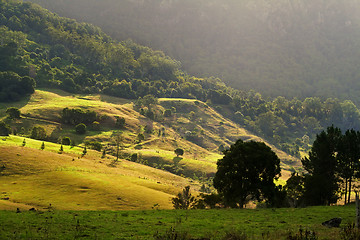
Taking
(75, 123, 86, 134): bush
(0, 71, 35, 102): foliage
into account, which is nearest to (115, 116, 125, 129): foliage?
(75, 123, 86, 134): bush

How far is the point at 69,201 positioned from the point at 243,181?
1190 inches

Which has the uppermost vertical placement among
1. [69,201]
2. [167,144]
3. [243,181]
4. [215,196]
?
[167,144]

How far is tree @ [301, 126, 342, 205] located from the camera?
52.7 meters

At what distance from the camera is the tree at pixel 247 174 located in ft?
155

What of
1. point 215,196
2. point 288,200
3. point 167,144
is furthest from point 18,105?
point 288,200

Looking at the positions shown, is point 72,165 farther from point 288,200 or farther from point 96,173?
point 288,200

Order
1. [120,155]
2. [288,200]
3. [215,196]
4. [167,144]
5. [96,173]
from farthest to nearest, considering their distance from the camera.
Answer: [167,144]
[120,155]
[96,173]
[288,200]
[215,196]

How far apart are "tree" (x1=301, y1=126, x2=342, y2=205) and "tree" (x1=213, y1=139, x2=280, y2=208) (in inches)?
413

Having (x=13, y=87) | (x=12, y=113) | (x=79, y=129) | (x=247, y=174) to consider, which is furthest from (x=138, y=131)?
(x=247, y=174)

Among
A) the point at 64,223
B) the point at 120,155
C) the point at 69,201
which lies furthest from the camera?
the point at 120,155

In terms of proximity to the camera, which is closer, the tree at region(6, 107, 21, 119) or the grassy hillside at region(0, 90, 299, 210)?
the grassy hillside at region(0, 90, 299, 210)

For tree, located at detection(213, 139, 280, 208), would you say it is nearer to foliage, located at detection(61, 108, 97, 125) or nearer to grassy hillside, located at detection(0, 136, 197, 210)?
grassy hillside, located at detection(0, 136, 197, 210)

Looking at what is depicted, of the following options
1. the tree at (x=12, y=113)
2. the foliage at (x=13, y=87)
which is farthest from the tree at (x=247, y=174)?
the foliage at (x=13, y=87)

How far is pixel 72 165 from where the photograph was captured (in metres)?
67.6
